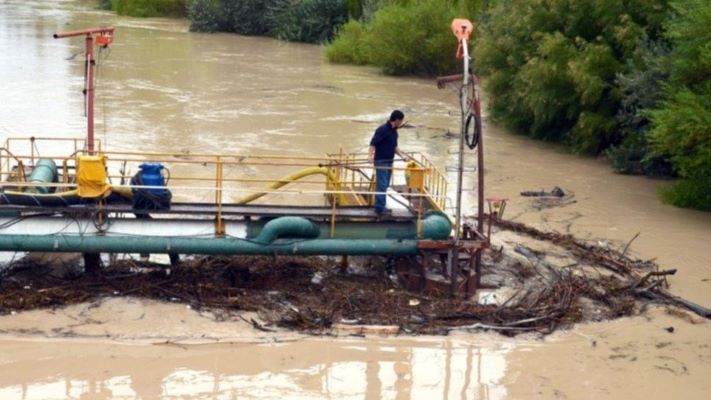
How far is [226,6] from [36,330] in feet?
156

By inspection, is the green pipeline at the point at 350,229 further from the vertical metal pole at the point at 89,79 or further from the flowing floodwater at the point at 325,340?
the vertical metal pole at the point at 89,79

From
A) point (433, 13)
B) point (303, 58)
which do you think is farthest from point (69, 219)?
point (303, 58)

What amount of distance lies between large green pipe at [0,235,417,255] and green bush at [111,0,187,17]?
56943mm

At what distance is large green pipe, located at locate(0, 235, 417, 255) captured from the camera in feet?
45.0

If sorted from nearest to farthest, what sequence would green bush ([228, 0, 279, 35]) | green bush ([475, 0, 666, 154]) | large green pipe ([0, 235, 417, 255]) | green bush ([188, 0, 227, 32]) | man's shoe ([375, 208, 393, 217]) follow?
large green pipe ([0, 235, 417, 255])
man's shoe ([375, 208, 393, 217])
green bush ([475, 0, 666, 154])
green bush ([228, 0, 279, 35])
green bush ([188, 0, 227, 32])

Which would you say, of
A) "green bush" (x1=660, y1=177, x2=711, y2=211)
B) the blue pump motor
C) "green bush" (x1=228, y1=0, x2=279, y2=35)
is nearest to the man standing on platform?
the blue pump motor

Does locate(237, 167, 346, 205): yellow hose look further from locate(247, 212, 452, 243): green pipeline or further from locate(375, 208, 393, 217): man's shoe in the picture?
locate(375, 208, 393, 217): man's shoe

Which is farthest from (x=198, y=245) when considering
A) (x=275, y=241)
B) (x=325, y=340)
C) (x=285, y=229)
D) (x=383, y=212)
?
(x=383, y=212)

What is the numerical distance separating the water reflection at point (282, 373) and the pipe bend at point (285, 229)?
5.77 ft

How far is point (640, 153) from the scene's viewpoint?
80.8 feet

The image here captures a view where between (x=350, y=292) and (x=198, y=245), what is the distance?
2.01m

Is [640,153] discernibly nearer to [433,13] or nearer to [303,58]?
[433,13]

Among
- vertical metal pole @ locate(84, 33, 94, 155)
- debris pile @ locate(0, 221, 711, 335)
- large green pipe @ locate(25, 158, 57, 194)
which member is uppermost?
vertical metal pole @ locate(84, 33, 94, 155)

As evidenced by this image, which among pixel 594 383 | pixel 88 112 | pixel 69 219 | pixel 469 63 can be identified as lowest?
pixel 594 383
